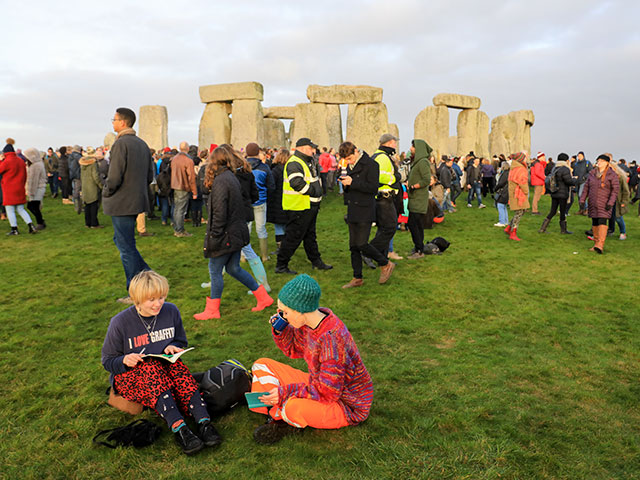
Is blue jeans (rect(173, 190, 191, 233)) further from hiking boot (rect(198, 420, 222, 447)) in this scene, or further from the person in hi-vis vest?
hiking boot (rect(198, 420, 222, 447))

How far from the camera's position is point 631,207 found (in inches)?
642

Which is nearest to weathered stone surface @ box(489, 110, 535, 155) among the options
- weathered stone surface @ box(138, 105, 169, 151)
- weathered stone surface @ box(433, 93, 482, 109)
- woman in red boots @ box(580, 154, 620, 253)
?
weathered stone surface @ box(433, 93, 482, 109)

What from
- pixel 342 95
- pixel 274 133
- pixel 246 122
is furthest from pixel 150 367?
pixel 274 133

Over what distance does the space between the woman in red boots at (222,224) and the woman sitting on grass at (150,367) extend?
1.82m

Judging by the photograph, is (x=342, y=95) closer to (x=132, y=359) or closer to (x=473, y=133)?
(x=473, y=133)

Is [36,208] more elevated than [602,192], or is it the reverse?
[602,192]

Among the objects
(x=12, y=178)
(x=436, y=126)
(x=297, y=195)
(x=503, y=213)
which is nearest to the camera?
(x=297, y=195)

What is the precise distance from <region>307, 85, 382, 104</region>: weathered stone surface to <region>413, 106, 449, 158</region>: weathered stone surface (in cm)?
416

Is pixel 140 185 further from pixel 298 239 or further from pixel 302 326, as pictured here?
pixel 302 326

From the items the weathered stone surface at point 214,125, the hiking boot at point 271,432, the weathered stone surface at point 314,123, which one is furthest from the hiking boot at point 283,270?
the weathered stone surface at point 214,125

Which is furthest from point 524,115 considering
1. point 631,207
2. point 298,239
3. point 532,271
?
point 298,239

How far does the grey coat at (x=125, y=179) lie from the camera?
5.32 meters

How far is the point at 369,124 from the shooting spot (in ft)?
69.2

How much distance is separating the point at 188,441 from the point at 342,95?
65.1ft
